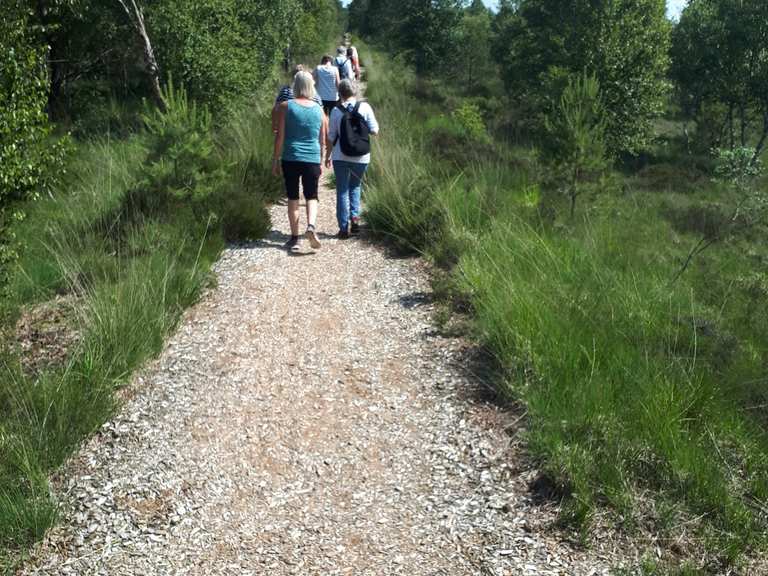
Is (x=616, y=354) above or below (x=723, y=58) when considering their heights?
below

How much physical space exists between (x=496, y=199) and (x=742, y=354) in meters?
3.51

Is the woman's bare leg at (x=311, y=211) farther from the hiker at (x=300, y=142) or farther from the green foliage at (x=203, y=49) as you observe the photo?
the green foliage at (x=203, y=49)

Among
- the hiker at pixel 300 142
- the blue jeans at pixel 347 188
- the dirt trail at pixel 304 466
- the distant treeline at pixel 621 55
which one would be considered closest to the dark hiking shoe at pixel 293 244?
the hiker at pixel 300 142

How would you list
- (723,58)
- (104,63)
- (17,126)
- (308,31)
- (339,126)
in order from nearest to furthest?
(17,126), (339,126), (104,63), (308,31), (723,58)

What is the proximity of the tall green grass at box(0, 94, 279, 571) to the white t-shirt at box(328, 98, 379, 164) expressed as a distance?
1.17 meters

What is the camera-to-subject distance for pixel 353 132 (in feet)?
23.7

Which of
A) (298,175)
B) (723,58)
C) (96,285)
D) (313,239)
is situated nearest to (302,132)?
(298,175)

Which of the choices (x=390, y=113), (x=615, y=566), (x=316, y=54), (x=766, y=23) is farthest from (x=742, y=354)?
(x=316, y=54)

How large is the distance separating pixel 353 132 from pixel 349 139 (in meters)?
0.08

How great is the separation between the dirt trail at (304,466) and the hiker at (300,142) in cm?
172

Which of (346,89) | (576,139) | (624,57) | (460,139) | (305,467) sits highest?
(624,57)

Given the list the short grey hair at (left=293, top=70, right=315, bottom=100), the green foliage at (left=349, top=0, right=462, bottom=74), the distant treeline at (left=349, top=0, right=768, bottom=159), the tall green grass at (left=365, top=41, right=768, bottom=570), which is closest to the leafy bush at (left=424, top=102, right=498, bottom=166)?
the tall green grass at (left=365, top=41, right=768, bottom=570)

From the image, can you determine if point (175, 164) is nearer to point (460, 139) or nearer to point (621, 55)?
point (460, 139)

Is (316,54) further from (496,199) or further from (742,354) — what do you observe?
(742,354)
